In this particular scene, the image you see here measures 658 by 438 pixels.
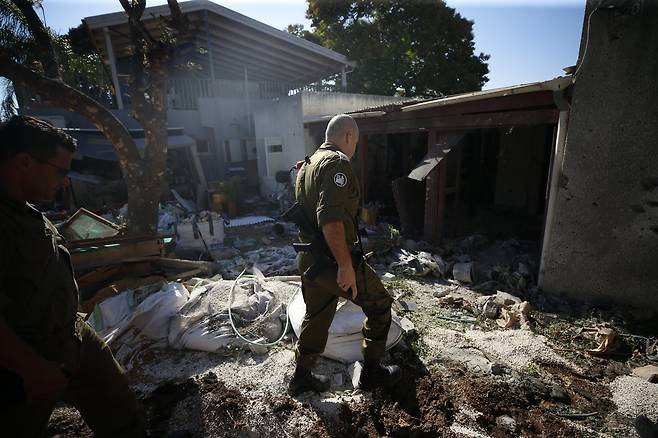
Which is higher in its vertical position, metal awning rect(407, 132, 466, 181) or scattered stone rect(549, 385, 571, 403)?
metal awning rect(407, 132, 466, 181)

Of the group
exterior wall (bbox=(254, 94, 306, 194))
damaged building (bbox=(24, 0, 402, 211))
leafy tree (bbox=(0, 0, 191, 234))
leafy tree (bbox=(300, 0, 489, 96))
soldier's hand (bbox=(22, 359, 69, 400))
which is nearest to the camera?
soldier's hand (bbox=(22, 359, 69, 400))

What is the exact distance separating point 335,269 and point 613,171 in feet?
11.6

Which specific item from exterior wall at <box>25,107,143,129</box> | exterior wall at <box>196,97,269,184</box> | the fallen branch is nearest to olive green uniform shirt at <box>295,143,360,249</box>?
the fallen branch

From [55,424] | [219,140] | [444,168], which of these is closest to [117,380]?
[55,424]

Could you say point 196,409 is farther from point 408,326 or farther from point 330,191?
point 408,326

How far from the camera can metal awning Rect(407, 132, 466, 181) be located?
530 cm

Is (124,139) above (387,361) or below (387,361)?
above

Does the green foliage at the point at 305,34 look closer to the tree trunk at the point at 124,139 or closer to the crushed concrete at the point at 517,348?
the tree trunk at the point at 124,139

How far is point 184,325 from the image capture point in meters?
3.16

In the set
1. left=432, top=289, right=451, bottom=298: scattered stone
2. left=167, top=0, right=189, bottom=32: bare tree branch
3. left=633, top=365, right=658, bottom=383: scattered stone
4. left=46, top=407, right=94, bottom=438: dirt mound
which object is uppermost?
left=167, top=0, right=189, bottom=32: bare tree branch

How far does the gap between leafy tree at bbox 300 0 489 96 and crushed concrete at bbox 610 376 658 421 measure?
18182mm

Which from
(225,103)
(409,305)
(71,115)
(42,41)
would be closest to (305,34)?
(225,103)

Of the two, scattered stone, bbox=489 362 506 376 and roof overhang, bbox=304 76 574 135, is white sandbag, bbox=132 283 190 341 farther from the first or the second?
roof overhang, bbox=304 76 574 135

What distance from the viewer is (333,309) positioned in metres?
2.38
